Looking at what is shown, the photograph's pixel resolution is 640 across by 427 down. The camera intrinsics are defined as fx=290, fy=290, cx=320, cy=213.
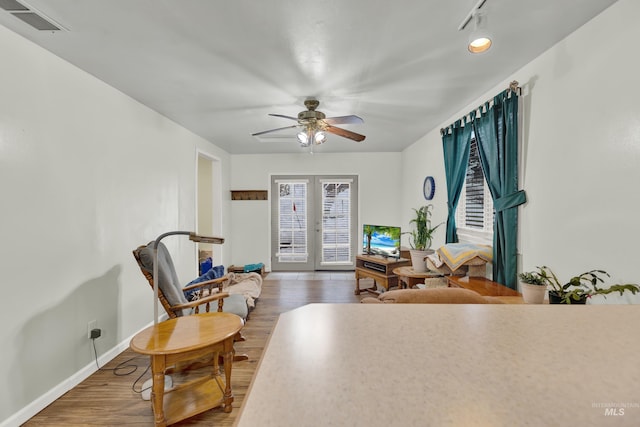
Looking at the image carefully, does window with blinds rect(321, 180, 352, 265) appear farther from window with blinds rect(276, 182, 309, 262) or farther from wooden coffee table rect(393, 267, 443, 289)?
wooden coffee table rect(393, 267, 443, 289)

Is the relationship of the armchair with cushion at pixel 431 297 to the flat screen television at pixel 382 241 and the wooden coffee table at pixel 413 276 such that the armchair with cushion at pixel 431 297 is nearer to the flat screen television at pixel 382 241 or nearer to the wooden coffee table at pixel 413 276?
the wooden coffee table at pixel 413 276

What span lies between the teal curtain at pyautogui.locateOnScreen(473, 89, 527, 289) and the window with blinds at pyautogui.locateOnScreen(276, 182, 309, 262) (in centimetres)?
364

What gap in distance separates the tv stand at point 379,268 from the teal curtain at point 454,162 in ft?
2.61

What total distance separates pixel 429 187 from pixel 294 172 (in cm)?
259

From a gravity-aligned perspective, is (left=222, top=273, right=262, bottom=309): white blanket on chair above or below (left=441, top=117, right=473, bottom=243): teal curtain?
below

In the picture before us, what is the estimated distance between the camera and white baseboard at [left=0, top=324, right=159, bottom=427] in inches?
69.2

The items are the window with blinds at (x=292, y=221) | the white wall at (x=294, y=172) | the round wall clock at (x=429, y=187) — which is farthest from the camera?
the window with blinds at (x=292, y=221)

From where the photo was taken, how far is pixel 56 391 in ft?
6.57

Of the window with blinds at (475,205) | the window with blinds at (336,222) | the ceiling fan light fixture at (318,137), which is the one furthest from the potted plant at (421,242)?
the window with blinds at (336,222)

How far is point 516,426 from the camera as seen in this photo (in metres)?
0.36

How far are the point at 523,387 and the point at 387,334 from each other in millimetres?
244

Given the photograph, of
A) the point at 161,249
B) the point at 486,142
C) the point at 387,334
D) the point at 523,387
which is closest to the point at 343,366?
the point at 387,334

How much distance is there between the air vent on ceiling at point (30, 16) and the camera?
4.93 feet

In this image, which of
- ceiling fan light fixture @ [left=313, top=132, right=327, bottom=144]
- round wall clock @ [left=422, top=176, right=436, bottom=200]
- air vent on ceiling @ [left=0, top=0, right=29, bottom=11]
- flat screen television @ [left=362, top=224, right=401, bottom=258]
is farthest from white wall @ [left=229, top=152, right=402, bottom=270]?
air vent on ceiling @ [left=0, top=0, right=29, bottom=11]
